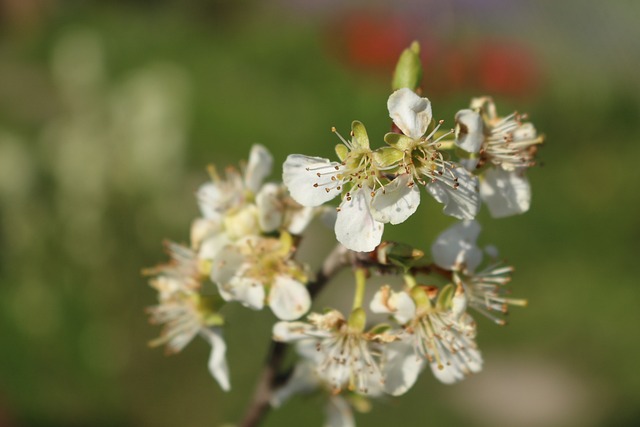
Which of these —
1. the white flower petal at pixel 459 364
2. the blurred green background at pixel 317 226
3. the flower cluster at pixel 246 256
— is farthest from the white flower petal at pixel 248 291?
the blurred green background at pixel 317 226

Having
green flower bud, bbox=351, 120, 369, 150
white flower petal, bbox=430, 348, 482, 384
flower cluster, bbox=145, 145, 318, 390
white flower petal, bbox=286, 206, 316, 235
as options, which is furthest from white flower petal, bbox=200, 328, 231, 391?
green flower bud, bbox=351, 120, 369, 150

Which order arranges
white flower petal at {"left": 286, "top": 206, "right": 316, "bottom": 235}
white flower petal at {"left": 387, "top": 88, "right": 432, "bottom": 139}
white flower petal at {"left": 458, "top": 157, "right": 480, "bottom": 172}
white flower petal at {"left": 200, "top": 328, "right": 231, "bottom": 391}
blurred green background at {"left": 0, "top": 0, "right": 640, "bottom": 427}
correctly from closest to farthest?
1. white flower petal at {"left": 387, "top": 88, "right": 432, "bottom": 139}
2. white flower petal at {"left": 458, "top": 157, "right": 480, "bottom": 172}
3. white flower petal at {"left": 286, "top": 206, "right": 316, "bottom": 235}
4. white flower petal at {"left": 200, "top": 328, "right": 231, "bottom": 391}
5. blurred green background at {"left": 0, "top": 0, "right": 640, "bottom": 427}

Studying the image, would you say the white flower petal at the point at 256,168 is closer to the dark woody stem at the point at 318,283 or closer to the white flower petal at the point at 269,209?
the white flower petal at the point at 269,209

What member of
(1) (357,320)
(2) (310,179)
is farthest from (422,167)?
(1) (357,320)

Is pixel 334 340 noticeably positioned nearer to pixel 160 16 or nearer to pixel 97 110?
pixel 97 110

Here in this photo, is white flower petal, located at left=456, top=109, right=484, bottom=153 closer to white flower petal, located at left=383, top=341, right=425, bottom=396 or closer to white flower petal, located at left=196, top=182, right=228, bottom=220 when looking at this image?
white flower petal, located at left=383, top=341, right=425, bottom=396

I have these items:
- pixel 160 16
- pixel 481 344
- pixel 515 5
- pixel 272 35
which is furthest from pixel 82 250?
pixel 160 16
